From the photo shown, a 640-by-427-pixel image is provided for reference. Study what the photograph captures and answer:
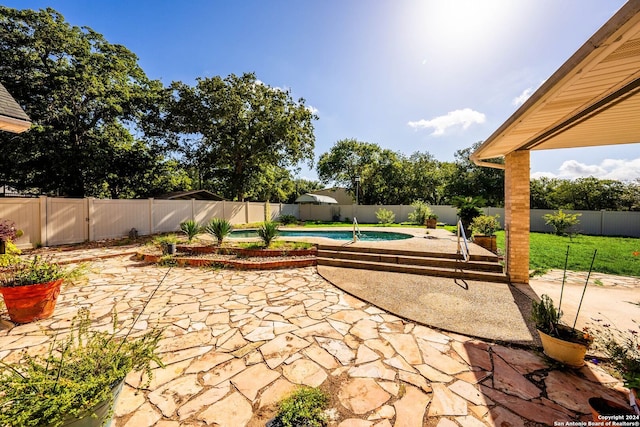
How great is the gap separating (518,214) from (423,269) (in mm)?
2224

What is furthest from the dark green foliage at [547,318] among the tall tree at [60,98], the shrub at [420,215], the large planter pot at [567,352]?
the tall tree at [60,98]

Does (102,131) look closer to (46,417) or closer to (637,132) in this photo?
(46,417)

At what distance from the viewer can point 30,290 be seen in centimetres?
331

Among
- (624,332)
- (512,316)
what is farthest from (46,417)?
(624,332)

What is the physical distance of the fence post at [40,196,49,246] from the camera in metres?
8.09

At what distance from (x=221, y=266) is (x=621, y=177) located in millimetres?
31916

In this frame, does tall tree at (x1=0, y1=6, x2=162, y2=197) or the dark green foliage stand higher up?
tall tree at (x1=0, y1=6, x2=162, y2=197)

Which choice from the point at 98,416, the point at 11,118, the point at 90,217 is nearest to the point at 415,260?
the point at 98,416

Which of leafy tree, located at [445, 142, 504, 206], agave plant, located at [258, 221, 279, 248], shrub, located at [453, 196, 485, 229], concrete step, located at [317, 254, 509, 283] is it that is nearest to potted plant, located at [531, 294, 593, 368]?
concrete step, located at [317, 254, 509, 283]

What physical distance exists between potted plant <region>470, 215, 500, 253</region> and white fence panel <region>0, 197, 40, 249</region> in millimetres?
14418

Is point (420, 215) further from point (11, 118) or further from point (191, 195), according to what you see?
point (11, 118)

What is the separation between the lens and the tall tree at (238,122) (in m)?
14.8

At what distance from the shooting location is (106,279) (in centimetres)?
536

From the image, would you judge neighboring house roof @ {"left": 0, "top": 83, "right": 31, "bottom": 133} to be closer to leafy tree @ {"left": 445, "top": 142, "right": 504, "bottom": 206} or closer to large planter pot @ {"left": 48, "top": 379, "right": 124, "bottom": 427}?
large planter pot @ {"left": 48, "top": 379, "right": 124, "bottom": 427}
